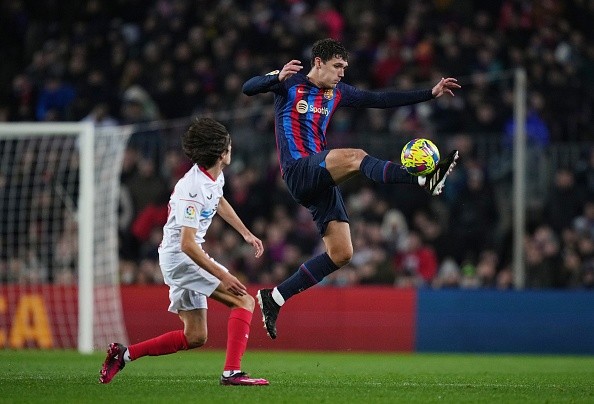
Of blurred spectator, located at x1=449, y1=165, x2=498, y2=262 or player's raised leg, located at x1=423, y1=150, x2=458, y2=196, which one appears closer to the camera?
player's raised leg, located at x1=423, y1=150, x2=458, y2=196

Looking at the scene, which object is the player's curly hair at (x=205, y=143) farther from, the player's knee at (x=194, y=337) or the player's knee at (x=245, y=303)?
the player's knee at (x=194, y=337)

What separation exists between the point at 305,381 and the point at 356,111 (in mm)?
8835

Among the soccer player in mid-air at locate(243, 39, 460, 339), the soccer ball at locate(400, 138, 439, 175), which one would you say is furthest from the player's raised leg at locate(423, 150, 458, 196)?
the soccer player in mid-air at locate(243, 39, 460, 339)

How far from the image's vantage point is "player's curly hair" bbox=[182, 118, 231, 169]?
769 cm

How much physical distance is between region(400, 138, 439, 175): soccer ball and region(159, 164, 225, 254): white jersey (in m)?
1.26

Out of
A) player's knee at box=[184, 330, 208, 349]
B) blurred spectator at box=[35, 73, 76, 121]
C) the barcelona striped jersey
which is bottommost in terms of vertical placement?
player's knee at box=[184, 330, 208, 349]

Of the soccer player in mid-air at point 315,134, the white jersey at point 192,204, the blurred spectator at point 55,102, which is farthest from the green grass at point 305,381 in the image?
the blurred spectator at point 55,102

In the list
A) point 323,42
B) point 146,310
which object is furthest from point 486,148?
point 323,42

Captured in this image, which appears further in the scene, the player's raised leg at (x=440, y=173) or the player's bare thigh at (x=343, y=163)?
the player's bare thigh at (x=343, y=163)

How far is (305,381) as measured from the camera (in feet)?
27.9

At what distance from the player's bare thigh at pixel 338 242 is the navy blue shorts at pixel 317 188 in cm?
5

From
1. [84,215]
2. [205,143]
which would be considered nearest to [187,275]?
[205,143]

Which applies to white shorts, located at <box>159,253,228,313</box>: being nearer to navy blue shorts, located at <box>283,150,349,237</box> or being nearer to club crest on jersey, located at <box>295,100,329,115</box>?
navy blue shorts, located at <box>283,150,349,237</box>

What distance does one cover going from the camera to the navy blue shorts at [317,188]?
847cm
